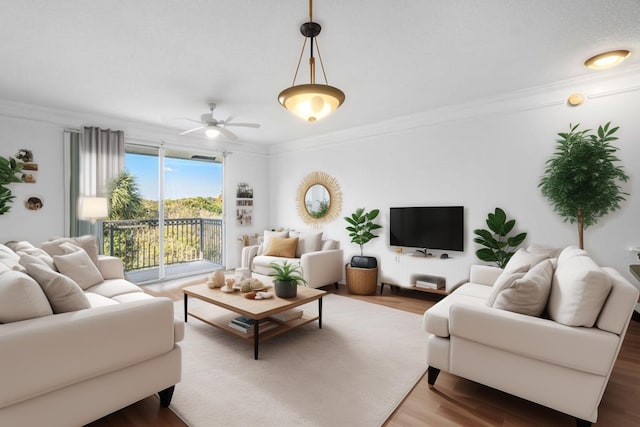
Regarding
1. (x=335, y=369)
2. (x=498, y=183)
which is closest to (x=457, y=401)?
(x=335, y=369)

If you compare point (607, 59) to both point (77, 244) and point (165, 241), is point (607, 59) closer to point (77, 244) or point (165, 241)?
point (77, 244)

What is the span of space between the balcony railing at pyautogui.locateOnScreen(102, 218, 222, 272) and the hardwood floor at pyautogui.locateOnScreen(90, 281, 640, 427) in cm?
391

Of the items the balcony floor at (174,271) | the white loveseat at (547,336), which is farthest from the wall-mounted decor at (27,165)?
the white loveseat at (547,336)

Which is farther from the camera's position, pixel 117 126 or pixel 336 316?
pixel 117 126

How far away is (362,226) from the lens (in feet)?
15.9

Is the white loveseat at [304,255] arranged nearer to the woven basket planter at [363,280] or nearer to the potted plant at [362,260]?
the potted plant at [362,260]

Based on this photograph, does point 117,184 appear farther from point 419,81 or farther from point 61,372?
point 419,81

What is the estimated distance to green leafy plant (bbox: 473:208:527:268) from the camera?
3633 millimetres

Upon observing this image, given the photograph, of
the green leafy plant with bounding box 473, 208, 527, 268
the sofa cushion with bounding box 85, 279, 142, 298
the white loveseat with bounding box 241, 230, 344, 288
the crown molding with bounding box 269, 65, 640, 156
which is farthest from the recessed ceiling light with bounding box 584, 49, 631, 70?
the sofa cushion with bounding box 85, 279, 142, 298

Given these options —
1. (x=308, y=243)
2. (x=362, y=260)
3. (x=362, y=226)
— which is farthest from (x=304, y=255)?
(x=362, y=226)

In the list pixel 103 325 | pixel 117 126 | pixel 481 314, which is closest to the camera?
pixel 103 325

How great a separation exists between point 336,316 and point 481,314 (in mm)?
1923

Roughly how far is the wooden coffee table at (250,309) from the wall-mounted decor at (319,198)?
236 cm

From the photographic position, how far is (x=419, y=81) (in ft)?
10.9
